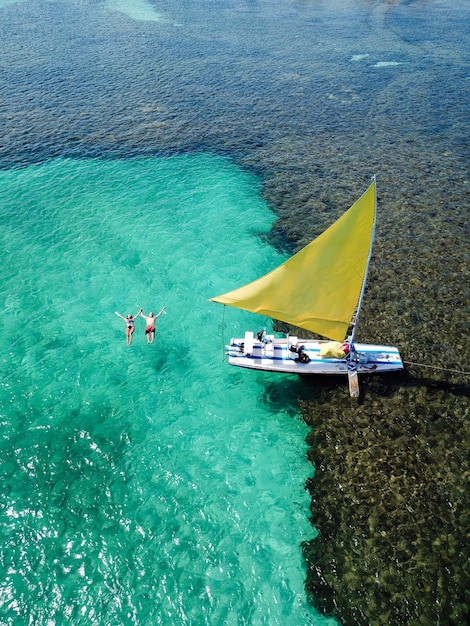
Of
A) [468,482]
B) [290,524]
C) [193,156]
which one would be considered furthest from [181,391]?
[193,156]

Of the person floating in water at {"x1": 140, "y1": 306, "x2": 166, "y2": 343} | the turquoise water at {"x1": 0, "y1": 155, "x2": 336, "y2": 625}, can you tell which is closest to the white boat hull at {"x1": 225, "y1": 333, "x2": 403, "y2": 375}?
the turquoise water at {"x1": 0, "y1": 155, "x2": 336, "y2": 625}

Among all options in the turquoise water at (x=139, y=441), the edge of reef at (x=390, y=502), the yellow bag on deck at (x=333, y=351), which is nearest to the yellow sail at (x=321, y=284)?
the yellow bag on deck at (x=333, y=351)

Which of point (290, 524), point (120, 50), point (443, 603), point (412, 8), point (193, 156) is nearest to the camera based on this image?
point (443, 603)

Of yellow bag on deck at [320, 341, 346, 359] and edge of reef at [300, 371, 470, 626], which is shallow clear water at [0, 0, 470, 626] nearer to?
edge of reef at [300, 371, 470, 626]

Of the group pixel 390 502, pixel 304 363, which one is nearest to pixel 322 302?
pixel 304 363

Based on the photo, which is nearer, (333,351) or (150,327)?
(333,351)

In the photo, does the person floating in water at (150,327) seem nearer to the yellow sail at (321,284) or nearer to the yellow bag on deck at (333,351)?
the yellow sail at (321,284)

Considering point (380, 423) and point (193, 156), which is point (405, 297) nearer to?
point (380, 423)

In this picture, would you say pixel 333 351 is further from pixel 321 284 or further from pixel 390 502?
pixel 390 502
